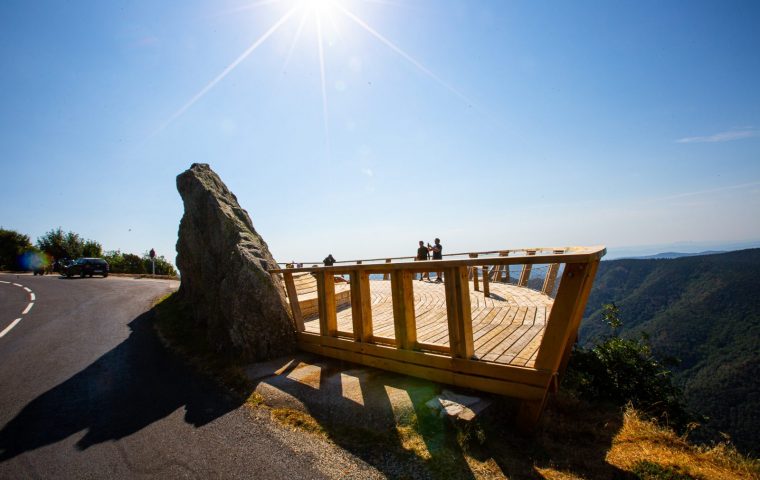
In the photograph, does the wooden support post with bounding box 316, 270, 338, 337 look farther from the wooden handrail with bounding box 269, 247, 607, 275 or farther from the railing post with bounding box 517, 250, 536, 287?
the railing post with bounding box 517, 250, 536, 287

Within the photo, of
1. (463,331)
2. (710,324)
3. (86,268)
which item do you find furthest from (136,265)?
(710,324)

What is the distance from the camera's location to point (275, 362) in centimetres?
616

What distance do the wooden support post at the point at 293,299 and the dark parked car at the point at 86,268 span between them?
85.9 ft

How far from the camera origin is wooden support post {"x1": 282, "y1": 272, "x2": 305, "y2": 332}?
6528mm

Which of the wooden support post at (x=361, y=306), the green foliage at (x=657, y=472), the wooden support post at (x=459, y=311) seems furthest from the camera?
the wooden support post at (x=361, y=306)

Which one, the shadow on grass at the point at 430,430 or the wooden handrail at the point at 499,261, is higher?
the wooden handrail at the point at 499,261

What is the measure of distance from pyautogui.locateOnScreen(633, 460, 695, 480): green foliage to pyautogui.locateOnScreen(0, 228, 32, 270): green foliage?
6007 cm

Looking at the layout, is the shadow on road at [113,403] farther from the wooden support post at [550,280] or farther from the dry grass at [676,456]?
the wooden support post at [550,280]

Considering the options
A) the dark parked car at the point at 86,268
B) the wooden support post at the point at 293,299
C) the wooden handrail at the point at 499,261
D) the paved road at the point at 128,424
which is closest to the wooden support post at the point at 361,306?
the wooden handrail at the point at 499,261

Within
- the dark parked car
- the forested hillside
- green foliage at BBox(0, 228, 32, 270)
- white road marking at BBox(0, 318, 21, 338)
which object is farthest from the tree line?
the forested hillside

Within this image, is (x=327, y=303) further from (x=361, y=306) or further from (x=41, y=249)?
(x=41, y=249)

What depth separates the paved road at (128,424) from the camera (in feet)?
11.5

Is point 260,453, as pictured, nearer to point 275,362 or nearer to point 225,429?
point 225,429

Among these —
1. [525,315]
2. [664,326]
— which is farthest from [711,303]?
[525,315]
